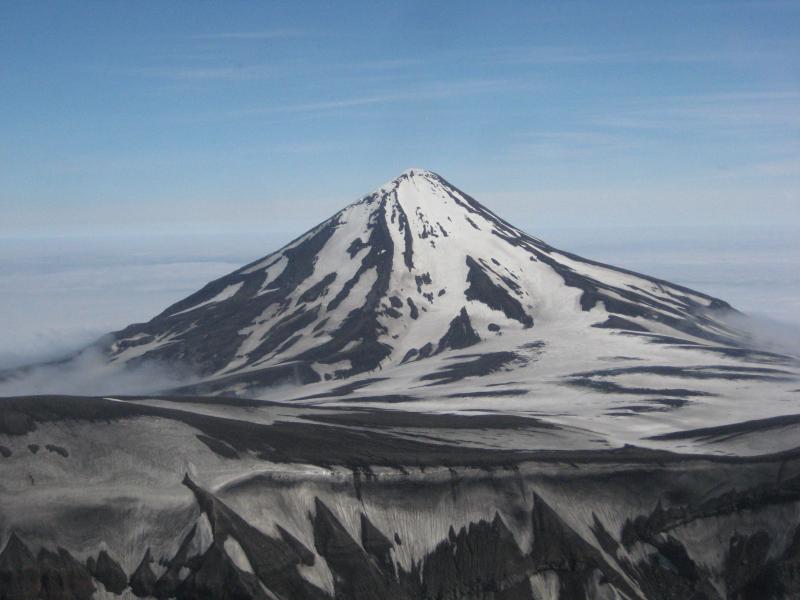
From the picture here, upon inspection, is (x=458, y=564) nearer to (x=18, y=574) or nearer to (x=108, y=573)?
(x=108, y=573)

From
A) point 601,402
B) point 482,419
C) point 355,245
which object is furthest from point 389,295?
point 482,419

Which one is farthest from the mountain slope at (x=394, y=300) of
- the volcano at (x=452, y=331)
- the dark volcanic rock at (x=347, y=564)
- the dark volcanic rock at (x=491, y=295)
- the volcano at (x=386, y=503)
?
the dark volcanic rock at (x=347, y=564)

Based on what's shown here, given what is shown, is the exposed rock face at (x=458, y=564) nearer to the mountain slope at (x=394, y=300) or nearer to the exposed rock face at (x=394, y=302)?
the exposed rock face at (x=394, y=302)

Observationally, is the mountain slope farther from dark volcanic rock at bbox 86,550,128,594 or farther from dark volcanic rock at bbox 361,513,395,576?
dark volcanic rock at bbox 86,550,128,594

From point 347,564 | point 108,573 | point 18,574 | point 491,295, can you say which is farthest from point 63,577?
point 491,295

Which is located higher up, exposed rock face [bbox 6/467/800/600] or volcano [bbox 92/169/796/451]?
volcano [bbox 92/169/796/451]

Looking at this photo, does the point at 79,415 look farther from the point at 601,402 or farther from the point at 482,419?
the point at 601,402

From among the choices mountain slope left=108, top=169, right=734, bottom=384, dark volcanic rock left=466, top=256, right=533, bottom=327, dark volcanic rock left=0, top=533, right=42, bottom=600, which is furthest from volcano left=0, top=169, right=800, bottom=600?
dark volcanic rock left=466, top=256, right=533, bottom=327

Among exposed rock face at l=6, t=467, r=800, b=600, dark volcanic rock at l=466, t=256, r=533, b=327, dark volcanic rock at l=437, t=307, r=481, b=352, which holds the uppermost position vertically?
dark volcanic rock at l=466, t=256, r=533, b=327
